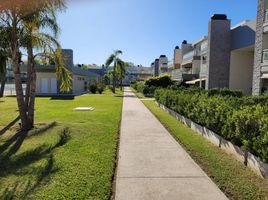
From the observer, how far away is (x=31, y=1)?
9398mm

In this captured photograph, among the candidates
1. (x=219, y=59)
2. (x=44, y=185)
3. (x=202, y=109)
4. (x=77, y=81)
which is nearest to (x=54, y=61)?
(x=202, y=109)

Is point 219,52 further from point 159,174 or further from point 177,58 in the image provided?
point 177,58

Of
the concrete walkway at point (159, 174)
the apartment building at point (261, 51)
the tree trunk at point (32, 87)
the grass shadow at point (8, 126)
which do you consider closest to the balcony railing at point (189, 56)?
the apartment building at point (261, 51)

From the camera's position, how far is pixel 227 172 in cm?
581

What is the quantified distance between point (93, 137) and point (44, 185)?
4205 millimetres

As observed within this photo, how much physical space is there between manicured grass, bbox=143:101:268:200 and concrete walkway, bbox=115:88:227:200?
22 centimetres

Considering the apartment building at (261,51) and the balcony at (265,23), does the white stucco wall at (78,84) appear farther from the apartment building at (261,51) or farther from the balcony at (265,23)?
the balcony at (265,23)

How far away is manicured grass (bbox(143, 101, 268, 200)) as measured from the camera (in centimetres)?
482

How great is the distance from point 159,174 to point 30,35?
24.2ft

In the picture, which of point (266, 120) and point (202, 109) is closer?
point (266, 120)

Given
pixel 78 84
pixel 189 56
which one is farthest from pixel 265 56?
pixel 78 84

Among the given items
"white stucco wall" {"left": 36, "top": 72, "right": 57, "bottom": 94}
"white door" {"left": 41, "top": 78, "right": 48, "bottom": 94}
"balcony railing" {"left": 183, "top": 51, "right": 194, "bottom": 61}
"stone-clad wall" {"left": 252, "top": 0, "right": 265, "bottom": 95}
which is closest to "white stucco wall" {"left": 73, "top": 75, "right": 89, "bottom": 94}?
"white stucco wall" {"left": 36, "top": 72, "right": 57, "bottom": 94}

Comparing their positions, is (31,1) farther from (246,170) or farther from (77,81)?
(77,81)

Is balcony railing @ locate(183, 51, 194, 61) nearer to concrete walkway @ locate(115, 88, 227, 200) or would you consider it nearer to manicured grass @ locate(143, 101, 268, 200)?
manicured grass @ locate(143, 101, 268, 200)
